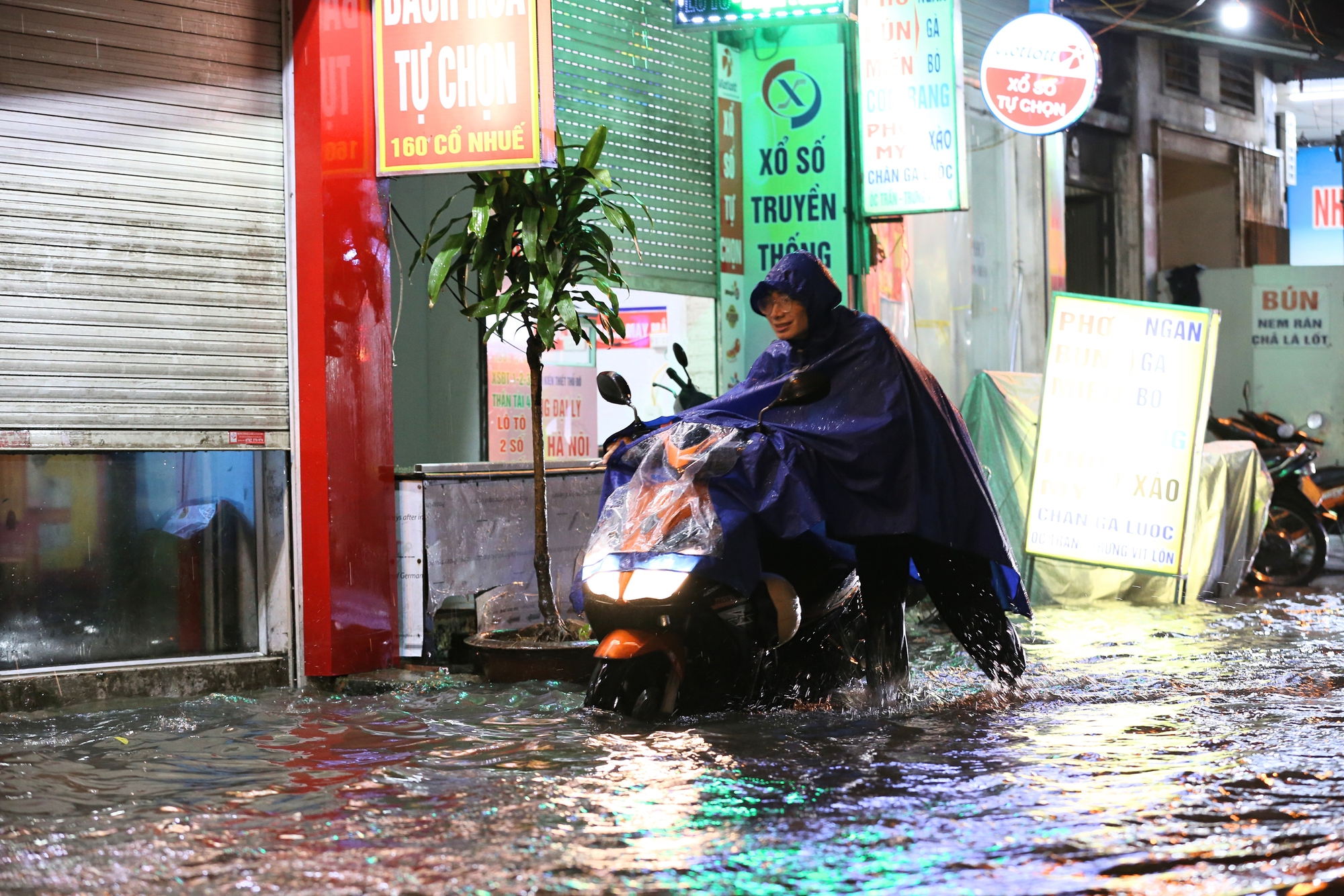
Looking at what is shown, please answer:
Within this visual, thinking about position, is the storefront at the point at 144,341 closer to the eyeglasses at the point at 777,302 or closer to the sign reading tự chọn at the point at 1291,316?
the eyeglasses at the point at 777,302

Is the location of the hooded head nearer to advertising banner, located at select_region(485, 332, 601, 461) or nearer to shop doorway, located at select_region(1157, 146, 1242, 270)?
advertising banner, located at select_region(485, 332, 601, 461)

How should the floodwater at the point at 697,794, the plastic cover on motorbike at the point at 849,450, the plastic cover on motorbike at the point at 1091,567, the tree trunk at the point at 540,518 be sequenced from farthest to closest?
the plastic cover on motorbike at the point at 1091,567 < the tree trunk at the point at 540,518 < the plastic cover on motorbike at the point at 849,450 < the floodwater at the point at 697,794

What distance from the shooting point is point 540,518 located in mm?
7559

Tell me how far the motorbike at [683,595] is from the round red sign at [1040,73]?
680cm

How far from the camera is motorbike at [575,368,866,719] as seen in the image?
5430 mm

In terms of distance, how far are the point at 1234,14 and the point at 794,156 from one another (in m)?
8.24

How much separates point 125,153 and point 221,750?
3.14 metres

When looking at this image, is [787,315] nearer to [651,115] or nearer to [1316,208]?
[651,115]

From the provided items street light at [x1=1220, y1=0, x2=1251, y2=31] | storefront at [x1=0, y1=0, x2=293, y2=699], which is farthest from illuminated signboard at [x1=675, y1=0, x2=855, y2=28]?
street light at [x1=1220, y1=0, x2=1251, y2=31]

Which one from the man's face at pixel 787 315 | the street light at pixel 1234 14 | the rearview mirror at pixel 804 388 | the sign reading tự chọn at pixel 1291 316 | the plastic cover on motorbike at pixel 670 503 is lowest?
the plastic cover on motorbike at pixel 670 503

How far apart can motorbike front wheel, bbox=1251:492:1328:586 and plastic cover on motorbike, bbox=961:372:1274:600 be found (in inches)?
36.2

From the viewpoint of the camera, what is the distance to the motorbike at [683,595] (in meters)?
5.43

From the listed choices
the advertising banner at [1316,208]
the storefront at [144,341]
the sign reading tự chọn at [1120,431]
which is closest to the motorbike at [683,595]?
the storefront at [144,341]

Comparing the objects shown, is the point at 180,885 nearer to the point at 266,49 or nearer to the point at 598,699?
the point at 598,699
